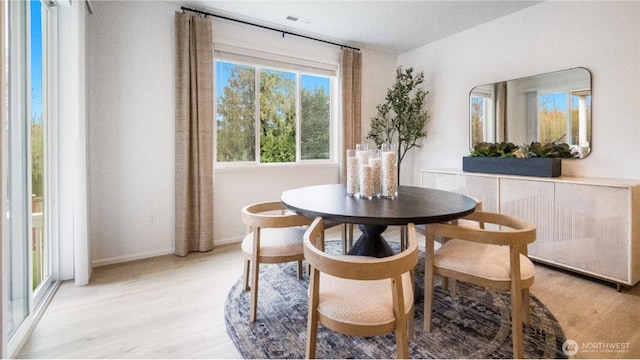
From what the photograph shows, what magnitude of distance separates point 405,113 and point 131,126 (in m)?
3.24

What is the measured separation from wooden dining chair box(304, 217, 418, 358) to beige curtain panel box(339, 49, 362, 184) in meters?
2.89

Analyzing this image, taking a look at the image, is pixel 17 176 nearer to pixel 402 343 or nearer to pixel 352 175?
pixel 352 175

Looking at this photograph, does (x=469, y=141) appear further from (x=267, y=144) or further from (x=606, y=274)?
(x=267, y=144)

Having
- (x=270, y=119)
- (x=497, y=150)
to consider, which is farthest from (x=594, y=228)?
(x=270, y=119)

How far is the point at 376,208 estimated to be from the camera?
1.66 meters

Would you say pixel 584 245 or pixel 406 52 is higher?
pixel 406 52

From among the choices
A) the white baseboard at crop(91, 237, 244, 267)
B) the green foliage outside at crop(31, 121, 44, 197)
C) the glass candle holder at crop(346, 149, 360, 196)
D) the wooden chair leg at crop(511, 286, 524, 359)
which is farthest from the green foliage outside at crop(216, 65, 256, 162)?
the wooden chair leg at crop(511, 286, 524, 359)

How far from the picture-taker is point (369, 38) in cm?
400

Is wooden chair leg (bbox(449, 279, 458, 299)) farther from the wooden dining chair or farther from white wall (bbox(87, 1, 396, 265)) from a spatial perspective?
white wall (bbox(87, 1, 396, 265))

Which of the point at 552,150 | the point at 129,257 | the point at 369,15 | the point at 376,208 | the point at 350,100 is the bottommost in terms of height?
the point at 129,257

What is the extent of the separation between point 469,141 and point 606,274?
6.42 feet

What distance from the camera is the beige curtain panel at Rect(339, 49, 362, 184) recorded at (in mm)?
4129

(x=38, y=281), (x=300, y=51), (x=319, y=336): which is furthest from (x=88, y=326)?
(x=300, y=51)

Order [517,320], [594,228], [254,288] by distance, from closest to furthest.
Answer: [517,320] < [254,288] < [594,228]
